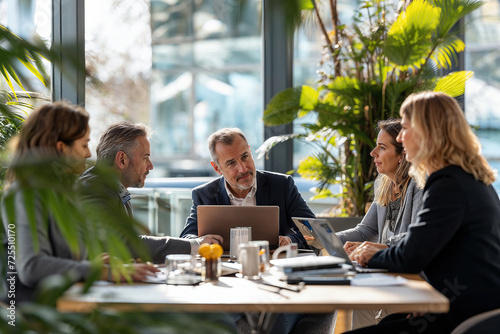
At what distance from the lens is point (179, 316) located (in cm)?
89

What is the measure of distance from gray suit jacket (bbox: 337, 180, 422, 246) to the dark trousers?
1.60ft

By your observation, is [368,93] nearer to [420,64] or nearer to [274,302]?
[420,64]

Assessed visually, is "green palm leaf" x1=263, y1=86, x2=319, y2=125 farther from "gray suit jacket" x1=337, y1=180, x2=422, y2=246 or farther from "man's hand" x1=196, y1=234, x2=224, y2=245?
"man's hand" x1=196, y1=234, x2=224, y2=245

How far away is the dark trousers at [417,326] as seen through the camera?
197 cm

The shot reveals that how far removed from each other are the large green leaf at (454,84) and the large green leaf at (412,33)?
24 cm

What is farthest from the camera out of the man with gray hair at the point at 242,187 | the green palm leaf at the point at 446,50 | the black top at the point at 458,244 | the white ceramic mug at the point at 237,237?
the green palm leaf at the point at 446,50

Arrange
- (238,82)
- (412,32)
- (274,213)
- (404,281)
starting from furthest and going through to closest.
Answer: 1. (238,82)
2. (412,32)
3. (274,213)
4. (404,281)

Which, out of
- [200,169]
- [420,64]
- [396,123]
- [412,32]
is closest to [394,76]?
[420,64]

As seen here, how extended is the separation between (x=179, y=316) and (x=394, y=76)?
12.0 ft

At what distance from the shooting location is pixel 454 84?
3.90m

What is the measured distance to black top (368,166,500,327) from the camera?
1.88 m

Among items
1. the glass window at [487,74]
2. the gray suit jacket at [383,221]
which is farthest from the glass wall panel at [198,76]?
the gray suit jacket at [383,221]

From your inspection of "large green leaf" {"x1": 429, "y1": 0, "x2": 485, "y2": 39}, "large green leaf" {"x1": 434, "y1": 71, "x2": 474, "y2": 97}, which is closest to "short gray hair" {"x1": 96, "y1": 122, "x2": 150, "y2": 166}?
"large green leaf" {"x1": 434, "y1": 71, "x2": 474, "y2": 97}

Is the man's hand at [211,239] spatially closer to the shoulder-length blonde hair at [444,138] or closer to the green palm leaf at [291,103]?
the shoulder-length blonde hair at [444,138]
